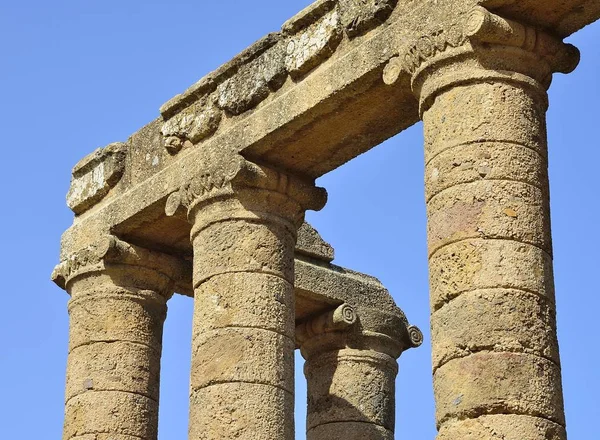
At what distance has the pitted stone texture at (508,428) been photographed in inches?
504

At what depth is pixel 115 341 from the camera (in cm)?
1852

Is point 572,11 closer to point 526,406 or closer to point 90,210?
point 526,406

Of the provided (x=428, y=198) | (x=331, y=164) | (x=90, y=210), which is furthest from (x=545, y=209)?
(x=90, y=210)

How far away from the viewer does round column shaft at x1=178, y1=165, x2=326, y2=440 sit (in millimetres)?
16156

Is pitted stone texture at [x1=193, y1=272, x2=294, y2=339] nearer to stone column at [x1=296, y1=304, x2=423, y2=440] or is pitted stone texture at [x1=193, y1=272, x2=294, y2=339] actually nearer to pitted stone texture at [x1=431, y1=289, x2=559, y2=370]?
A: stone column at [x1=296, y1=304, x2=423, y2=440]

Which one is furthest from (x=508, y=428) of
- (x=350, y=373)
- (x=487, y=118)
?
(x=350, y=373)

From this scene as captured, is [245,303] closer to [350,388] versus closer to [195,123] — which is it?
[195,123]

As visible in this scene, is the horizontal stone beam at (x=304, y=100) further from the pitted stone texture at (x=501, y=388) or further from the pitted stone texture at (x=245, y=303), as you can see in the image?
the pitted stone texture at (x=501, y=388)

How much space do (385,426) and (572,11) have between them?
24.3 feet

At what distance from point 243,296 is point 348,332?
13.5 ft

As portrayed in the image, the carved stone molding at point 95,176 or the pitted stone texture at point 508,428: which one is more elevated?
the carved stone molding at point 95,176

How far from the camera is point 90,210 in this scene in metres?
19.7

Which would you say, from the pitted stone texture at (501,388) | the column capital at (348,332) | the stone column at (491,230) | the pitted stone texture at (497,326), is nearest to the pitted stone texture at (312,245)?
the column capital at (348,332)

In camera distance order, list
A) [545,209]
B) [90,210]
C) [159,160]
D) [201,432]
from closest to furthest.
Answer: [545,209] < [201,432] < [159,160] < [90,210]
